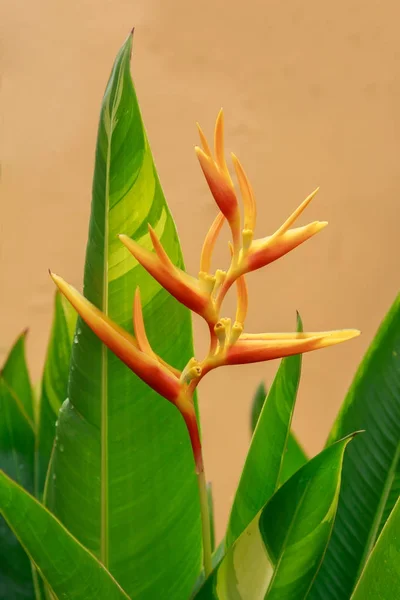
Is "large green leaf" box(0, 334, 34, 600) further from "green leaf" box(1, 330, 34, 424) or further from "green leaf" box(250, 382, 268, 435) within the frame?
"green leaf" box(250, 382, 268, 435)

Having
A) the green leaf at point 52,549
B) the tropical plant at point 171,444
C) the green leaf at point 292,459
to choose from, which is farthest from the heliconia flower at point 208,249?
the green leaf at point 292,459

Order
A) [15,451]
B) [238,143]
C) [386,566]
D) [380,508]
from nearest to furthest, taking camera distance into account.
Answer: [386,566] < [380,508] < [15,451] < [238,143]

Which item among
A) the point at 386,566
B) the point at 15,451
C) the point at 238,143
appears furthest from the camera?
the point at 238,143

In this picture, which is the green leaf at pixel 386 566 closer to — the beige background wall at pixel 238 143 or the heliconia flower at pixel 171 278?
the heliconia flower at pixel 171 278

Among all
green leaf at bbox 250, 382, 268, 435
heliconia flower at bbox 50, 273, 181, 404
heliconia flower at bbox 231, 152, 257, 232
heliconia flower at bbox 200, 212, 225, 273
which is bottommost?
green leaf at bbox 250, 382, 268, 435

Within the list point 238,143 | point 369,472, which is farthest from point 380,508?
point 238,143

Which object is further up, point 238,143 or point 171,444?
point 238,143

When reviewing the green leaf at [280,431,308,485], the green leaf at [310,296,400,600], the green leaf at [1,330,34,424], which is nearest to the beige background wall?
the green leaf at [1,330,34,424]

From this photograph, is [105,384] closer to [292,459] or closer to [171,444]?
[171,444]
